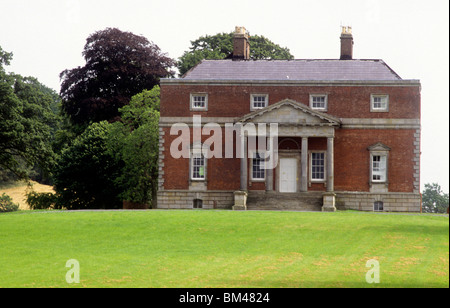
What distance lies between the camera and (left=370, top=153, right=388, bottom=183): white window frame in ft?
149

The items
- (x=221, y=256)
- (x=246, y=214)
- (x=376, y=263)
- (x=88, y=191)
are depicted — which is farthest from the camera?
(x=88, y=191)

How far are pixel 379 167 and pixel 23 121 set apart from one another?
81.4ft

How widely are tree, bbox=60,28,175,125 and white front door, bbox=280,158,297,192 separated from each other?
20.1 m

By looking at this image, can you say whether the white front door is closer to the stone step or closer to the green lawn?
the stone step

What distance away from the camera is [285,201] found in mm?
43156

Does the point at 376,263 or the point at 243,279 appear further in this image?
the point at 376,263

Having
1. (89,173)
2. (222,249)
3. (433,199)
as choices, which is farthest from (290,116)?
(433,199)

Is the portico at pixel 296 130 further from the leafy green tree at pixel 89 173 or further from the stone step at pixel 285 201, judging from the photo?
the leafy green tree at pixel 89 173

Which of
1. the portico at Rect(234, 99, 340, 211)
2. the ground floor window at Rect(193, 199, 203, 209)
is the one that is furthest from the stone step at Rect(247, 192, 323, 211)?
the ground floor window at Rect(193, 199, 203, 209)

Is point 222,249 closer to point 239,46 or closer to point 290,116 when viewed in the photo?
point 290,116

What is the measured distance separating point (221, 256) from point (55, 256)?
18.4 ft

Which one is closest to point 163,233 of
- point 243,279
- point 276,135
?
point 243,279

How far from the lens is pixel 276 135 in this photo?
43.9 m
